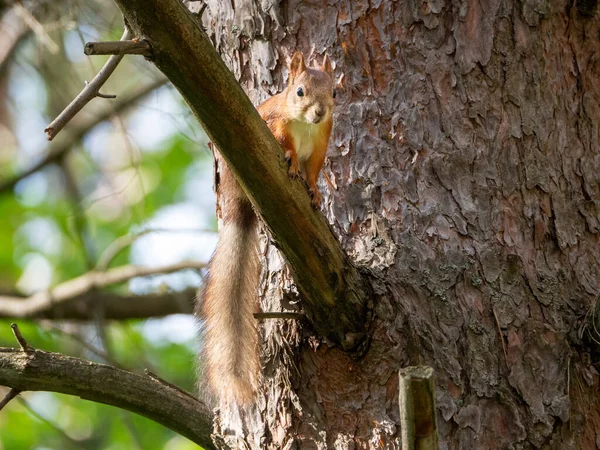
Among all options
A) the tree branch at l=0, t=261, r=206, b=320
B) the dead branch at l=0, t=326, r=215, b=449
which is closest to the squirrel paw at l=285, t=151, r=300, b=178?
the dead branch at l=0, t=326, r=215, b=449

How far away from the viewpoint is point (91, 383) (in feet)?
6.06

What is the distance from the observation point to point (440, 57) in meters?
1.96

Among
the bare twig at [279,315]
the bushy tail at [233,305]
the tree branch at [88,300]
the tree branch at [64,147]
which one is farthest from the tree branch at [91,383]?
the tree branch at [64,147]

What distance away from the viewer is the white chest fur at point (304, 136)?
212cm

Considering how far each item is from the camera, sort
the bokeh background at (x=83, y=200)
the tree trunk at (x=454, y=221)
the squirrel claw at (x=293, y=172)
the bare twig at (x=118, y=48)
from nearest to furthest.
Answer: the bare twig at (x=118, y=48) → the squirrel claw at (x=293, y=172) → the tree trunk at (x=454, y=221) → the bokeh background at (x=83, y=200)

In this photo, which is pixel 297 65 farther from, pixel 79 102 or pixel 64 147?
pixel 64 147

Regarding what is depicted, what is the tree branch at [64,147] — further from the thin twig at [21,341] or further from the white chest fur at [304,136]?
the thin twig at [21,341]

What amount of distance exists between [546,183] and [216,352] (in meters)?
0.95

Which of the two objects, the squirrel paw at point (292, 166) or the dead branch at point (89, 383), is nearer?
the squirrel paw at point (292, 166)

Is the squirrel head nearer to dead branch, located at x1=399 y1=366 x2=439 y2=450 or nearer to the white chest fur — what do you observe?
the white chest fur

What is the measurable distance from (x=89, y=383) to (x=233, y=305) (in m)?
0.42

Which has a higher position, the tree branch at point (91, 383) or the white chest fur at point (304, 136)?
the white chest fur at point (304, 136)

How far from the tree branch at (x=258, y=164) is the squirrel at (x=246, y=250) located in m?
0.32

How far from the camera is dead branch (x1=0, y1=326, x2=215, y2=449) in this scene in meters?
1.82
